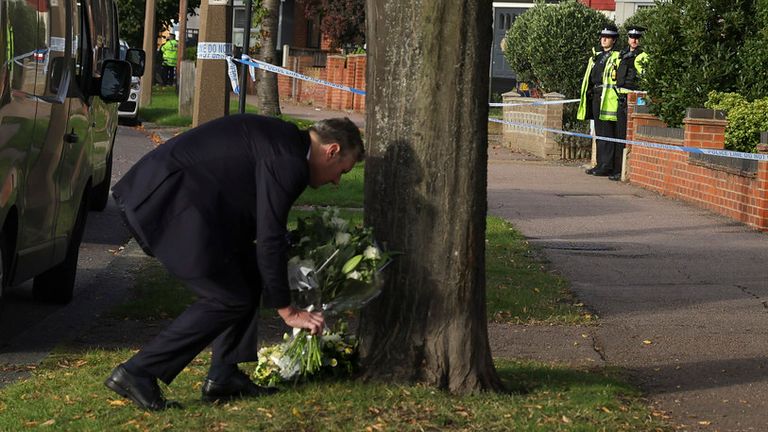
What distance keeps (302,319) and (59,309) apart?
3951 millimetres

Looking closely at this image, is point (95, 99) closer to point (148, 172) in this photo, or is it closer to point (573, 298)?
point (573, 298)

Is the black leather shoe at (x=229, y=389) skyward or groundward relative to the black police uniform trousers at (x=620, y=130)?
groundward

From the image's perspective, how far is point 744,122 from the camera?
1552 centimetres

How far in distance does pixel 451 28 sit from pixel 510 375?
180cm

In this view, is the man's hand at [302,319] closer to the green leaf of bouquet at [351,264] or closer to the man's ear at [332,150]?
the green leaf of bouquet at [351,264]

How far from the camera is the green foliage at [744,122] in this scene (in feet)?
50.4

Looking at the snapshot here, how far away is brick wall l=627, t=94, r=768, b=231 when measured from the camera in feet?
46.1

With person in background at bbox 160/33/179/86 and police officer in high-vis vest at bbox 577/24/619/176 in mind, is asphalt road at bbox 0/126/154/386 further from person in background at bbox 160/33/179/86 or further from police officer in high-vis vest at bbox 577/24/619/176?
person in background at bbox 160/33/179/86

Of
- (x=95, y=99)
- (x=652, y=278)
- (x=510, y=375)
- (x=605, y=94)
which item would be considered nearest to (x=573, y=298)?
(x=652, y=278)

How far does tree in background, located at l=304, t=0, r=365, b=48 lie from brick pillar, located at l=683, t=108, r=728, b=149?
27.1m

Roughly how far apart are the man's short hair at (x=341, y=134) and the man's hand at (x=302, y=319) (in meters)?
0.67

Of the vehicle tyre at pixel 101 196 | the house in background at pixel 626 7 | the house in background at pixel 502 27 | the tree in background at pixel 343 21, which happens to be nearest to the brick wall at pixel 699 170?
the vehicle tyre at pixel 101 196

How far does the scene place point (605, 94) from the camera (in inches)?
788

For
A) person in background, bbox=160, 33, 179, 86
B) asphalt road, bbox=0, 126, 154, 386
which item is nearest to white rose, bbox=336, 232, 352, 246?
asphalt road, bbox=0, 126, 154, 386
